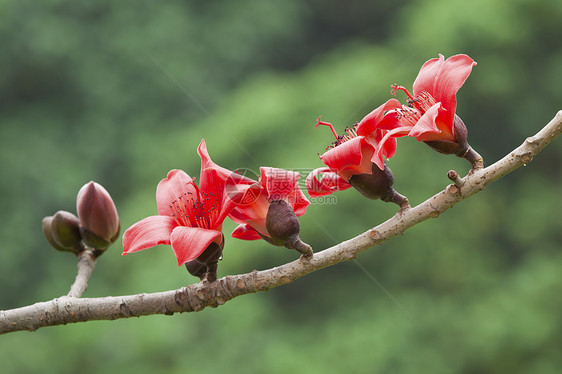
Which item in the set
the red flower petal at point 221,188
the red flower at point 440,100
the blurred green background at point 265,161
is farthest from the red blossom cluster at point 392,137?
the blurred green background at point 265,161

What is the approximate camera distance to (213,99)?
680 cm

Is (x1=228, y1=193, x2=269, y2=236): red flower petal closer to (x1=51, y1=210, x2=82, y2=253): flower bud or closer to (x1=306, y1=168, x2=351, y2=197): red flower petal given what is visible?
(x1=306, y1=168, x2=351, y2=197): red flower petal

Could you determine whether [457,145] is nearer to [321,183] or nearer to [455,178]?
[455,178]

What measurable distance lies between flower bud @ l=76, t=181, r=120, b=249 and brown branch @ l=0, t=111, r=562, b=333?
0.21 m

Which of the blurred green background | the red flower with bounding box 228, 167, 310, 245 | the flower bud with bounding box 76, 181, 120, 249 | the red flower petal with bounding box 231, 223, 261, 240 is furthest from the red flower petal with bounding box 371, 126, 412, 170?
the blurred green background

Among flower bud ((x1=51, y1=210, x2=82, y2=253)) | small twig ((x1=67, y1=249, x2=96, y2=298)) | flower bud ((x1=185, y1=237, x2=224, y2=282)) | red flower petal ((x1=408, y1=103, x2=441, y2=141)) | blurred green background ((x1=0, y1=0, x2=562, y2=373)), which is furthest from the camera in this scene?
blurred green background ((x1=0, y1=0, x2=562, y2=373))

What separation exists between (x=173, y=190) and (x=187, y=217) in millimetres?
67

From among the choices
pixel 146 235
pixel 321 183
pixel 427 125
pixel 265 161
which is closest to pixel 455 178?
pixel 427 125

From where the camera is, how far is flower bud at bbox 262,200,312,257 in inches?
33.8

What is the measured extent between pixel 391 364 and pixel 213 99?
3512 mm

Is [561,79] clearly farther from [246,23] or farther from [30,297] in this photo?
[30,297]

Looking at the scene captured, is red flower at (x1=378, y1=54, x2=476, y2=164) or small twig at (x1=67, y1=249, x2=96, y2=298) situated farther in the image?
small twig at (x1=67, y1=249, x2=96, y2=298)

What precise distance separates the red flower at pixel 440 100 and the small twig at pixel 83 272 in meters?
0.56

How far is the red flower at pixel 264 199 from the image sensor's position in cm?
84
